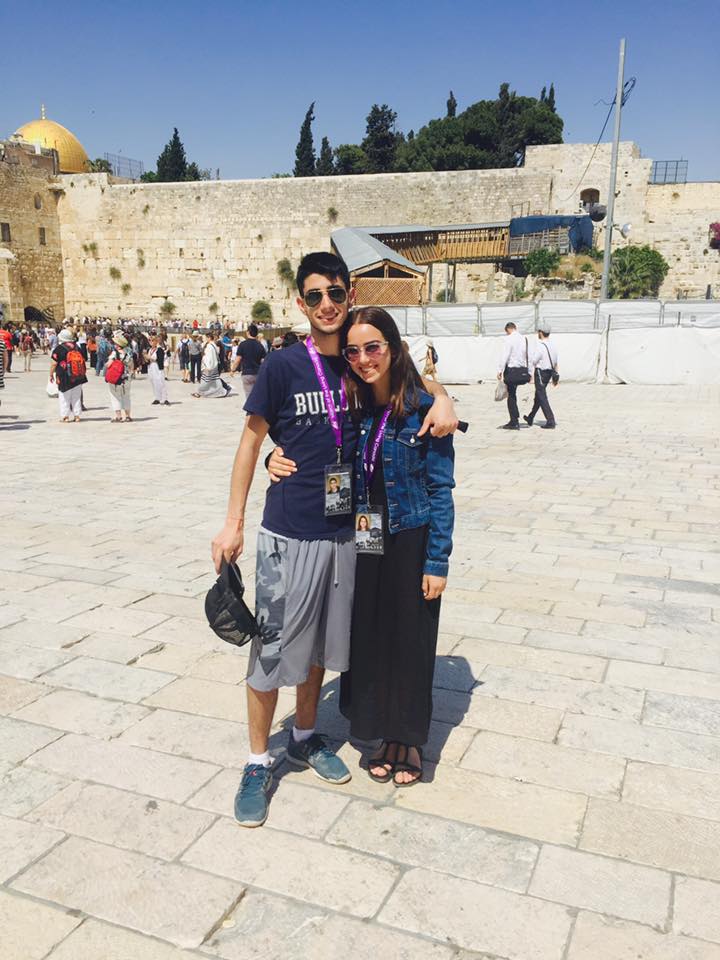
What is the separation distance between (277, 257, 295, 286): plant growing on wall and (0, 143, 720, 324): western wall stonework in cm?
19

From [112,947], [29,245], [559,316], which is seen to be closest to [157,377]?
[559,316]

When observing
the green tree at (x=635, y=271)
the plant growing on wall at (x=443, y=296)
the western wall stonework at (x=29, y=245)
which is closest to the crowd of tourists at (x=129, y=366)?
the plant growing on wall at (x=443, y=296)

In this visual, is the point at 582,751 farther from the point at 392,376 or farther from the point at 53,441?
the point at 53,441

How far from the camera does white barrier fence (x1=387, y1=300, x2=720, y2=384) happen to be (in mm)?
16750

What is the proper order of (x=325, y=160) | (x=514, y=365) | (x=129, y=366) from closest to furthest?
(x=514, y=365) → (x=129, y=366) → (x=325, y=160)

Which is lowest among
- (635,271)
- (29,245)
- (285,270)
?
(635,271)

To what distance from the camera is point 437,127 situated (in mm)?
49094

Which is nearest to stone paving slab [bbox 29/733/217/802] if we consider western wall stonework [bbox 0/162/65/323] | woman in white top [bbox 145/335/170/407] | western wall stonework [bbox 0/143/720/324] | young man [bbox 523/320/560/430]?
young man [bbox 523/320/560/430]

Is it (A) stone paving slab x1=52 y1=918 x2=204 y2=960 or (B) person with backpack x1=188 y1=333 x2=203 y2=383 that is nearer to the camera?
(A) stone paving slab x1=52 y1=918 x2=204 y2=960

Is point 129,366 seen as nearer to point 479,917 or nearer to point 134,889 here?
point 134,889

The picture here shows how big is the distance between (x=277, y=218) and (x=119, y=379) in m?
25.6

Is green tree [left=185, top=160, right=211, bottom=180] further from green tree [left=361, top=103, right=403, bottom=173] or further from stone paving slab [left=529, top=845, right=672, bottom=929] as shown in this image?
stone paving slab [left=529, top=845, right=672, bottom=929]

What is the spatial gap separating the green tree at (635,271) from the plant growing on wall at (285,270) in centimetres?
1382

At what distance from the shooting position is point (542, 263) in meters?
28.5
